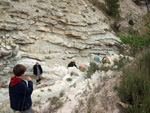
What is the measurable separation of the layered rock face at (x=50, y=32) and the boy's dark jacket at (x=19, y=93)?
762cm

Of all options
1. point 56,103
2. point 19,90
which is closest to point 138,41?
point 56,103

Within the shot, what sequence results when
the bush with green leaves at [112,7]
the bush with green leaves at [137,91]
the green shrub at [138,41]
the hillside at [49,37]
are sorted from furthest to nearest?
the bush with green leaves at [112,7] → the hillside at [49,37] → the green shrub at [138,41] → the bush with green leaves at [137,91]

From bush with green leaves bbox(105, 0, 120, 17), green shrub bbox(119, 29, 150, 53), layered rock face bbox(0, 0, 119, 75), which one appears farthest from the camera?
bush with green leaves bbox(105, 0, 120, 17)

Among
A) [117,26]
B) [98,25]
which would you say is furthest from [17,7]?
[117,26]

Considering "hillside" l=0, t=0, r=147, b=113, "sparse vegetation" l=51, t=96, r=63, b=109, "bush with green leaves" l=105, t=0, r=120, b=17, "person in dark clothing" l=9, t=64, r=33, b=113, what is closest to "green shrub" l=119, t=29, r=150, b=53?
"hillside" l=0, t=0, r=147, b=113

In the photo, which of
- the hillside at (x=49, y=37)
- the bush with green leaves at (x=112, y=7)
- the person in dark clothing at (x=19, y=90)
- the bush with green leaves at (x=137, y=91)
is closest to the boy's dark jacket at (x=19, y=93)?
the person in dark clothing at (x=19, y=90)

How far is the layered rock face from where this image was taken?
406 inches

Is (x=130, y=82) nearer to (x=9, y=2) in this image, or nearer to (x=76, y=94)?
(x=76, y=94)

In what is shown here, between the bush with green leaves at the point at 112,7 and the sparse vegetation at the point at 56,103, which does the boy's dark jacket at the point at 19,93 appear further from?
the bush with green leaves at the point at 112,7

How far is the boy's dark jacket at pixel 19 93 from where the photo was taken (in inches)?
85.4

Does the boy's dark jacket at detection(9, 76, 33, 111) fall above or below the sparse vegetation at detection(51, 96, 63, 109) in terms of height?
above

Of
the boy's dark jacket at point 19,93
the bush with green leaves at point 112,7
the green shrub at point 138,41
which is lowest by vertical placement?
the boy's dark jacket at point 19,93

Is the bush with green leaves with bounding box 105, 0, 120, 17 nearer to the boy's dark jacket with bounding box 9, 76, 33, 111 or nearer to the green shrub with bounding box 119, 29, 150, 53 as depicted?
the green shrub with bounding box 119, 29, 150, 53

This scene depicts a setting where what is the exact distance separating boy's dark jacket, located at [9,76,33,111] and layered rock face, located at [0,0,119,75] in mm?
7620
